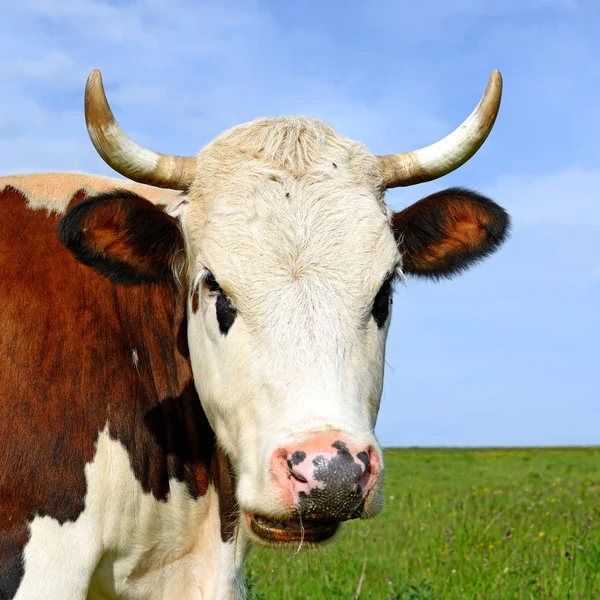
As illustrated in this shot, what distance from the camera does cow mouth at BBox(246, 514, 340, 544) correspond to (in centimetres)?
387

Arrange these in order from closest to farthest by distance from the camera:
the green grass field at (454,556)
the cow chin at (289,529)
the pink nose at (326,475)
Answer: the pink nose at (326,475) → the cow chin at (289,529) → the green grass field at (454,556)

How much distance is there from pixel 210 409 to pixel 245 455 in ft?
1.50

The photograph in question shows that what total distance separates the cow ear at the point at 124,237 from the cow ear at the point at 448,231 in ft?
4.20

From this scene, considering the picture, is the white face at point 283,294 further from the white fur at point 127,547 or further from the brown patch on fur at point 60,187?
the brown patch on fur at point 60,187

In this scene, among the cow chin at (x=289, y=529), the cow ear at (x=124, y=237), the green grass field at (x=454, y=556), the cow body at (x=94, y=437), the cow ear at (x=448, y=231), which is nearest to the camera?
the cow chin at (x=289, y=529)

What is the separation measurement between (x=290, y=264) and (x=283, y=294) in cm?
17

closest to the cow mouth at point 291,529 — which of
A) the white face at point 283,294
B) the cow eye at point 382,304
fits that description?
the white face at point 283,294

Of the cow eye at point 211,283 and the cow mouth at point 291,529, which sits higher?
the cow eye at point 211,283

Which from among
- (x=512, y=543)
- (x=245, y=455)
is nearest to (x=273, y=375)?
(x=245, y=455)

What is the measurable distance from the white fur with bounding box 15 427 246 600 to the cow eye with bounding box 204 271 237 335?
88 centimetres

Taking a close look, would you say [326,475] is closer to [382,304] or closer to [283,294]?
[283,294]

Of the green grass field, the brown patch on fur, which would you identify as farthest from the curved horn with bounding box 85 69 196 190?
the green grass field

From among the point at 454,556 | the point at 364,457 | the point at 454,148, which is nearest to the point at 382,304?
the point at 364,457

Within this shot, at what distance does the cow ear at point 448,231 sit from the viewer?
512cm
